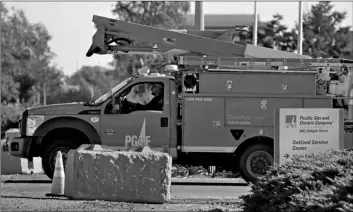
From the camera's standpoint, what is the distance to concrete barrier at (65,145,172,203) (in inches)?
421

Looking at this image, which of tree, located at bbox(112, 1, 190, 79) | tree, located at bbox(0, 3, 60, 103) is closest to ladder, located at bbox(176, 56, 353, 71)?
tree, located at bbox(112, 1, 190, 79)

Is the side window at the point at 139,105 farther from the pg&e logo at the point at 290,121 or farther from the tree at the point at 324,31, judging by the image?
the tree at the point at 324,31

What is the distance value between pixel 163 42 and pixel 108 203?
5343 mm

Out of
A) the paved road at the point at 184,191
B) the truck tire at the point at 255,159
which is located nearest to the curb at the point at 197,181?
the paved road at the point at 184,191

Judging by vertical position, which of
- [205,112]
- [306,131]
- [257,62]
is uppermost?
[257,62]

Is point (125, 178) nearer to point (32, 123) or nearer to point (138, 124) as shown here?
point (138, 124)

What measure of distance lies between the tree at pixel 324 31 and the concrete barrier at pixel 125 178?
33.5m

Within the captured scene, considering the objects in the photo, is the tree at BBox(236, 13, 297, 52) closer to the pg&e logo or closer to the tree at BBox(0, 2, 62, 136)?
the tree at BBox(0, 2, 62, 136)

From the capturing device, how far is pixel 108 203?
10422mm

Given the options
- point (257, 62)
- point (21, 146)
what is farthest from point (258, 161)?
point (21, 146)

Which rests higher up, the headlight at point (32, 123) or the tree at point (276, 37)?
the tree at point (276, 37)

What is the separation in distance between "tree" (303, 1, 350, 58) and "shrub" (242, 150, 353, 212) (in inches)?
1392

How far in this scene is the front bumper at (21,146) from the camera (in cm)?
1394

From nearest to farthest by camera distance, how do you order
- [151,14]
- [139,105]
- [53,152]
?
1. [53,152]
2. [139,105]
3. [151,14]
